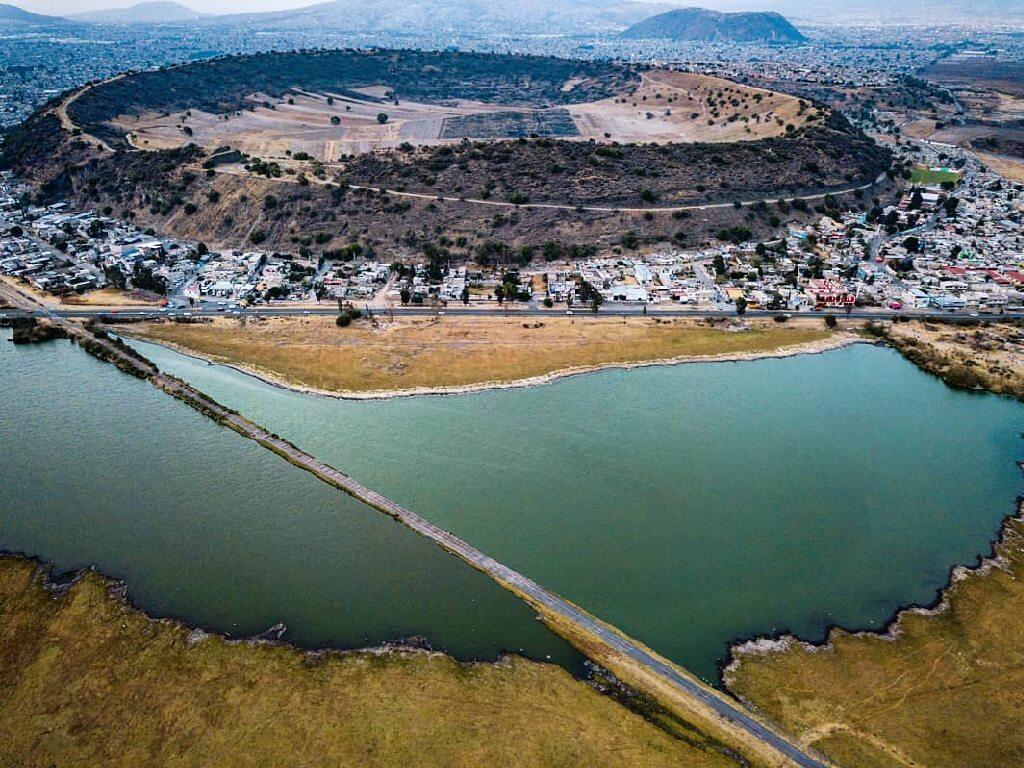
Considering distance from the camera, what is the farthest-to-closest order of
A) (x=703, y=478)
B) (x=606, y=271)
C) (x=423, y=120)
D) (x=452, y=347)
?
(x=423, y=120) < (x=606, y=271) < (x=452, y=347) < (x=703, y=478)

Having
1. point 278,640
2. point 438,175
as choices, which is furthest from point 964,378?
point 438,175

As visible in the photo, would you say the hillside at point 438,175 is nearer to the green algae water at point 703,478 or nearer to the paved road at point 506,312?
the paved road at point 506,312

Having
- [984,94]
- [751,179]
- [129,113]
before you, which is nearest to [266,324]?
[751,179]

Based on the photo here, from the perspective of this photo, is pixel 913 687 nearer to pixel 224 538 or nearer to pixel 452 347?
pixel 224 538

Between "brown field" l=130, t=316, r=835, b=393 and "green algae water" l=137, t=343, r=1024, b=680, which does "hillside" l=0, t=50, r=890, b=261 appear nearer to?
"brown field" l=130, t=316, r=835, b=393

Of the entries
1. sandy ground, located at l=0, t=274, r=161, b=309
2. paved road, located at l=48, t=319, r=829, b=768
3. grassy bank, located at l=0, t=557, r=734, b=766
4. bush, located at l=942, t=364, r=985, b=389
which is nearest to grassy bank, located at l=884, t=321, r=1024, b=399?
bush, located at l=942, t=364, r=985, b=389

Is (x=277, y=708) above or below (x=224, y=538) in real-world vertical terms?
below

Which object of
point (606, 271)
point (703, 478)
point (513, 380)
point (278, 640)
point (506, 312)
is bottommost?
point (278, 640)
